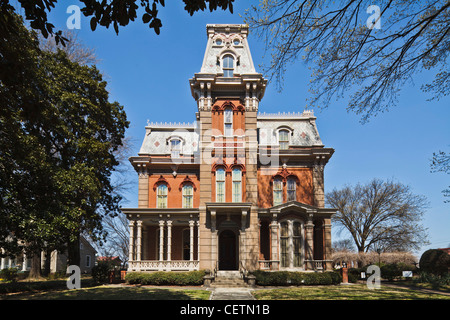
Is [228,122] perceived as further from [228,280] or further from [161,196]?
[228,280]

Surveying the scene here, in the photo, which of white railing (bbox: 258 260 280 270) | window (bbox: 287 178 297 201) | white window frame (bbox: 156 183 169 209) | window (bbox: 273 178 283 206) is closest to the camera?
white railing (bbox: 258 260 280 270)

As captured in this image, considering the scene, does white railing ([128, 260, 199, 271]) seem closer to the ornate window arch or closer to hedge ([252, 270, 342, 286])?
hedge ([252, 270, 342, 286])

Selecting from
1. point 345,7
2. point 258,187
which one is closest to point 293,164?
point 258,187

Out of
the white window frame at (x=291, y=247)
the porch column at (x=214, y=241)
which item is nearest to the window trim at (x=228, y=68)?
the porch column at (x=214, y=241)

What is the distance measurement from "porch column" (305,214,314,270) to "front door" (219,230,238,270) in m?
5.05

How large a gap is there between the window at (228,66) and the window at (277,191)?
860 centimetres

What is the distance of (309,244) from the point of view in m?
25.3

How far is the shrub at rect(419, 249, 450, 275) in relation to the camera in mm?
26859

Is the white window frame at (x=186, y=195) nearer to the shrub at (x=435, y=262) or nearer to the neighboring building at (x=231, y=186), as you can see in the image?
the neighboring building at (x=231, y=186)

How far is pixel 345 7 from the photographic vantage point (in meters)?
8.39

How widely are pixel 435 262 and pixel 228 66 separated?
2088cm

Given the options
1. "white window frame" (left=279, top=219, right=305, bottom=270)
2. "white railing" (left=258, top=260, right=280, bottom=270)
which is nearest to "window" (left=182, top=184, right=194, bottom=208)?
"white railing" (left=258, top=260, right=280, bottom=270)

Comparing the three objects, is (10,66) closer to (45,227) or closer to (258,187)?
(45,227)

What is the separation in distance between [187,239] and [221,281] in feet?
17.6
